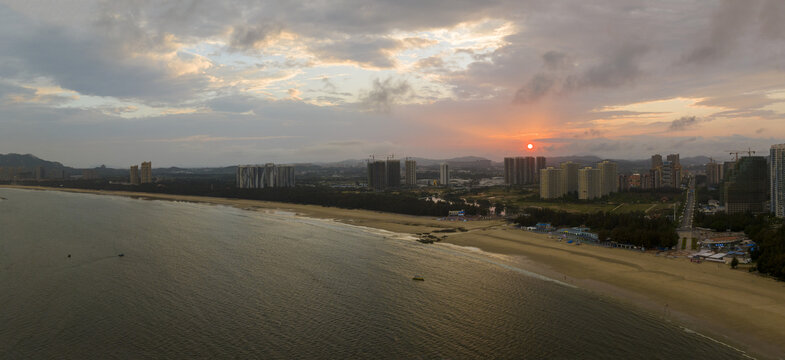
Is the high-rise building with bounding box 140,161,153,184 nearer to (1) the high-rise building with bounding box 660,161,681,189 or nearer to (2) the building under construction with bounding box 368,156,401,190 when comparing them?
(2) the building under construction with bounding box 368,156,401,190

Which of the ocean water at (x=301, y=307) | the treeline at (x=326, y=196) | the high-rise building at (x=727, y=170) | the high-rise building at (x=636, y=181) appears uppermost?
the high-rise building at (x=727, y=170)

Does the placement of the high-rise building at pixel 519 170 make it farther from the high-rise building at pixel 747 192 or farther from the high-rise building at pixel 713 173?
the high-rise building at pixel 747 192

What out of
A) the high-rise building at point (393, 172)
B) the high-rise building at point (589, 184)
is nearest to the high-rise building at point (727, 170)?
the high-rise building at point (589, 184)

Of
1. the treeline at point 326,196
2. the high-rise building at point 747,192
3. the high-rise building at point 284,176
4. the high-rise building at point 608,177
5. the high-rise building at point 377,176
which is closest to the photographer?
the high-rise building at point 747,192

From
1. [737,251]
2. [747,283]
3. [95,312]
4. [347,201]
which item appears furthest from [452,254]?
[347,201]

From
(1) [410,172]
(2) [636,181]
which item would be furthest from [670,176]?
(1) [410,172]

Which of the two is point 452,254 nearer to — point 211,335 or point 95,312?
point 211,335

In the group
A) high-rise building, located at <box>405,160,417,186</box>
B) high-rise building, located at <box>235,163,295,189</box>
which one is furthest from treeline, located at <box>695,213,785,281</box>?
high-rise building, located at <box>235,163,295,189</box>
